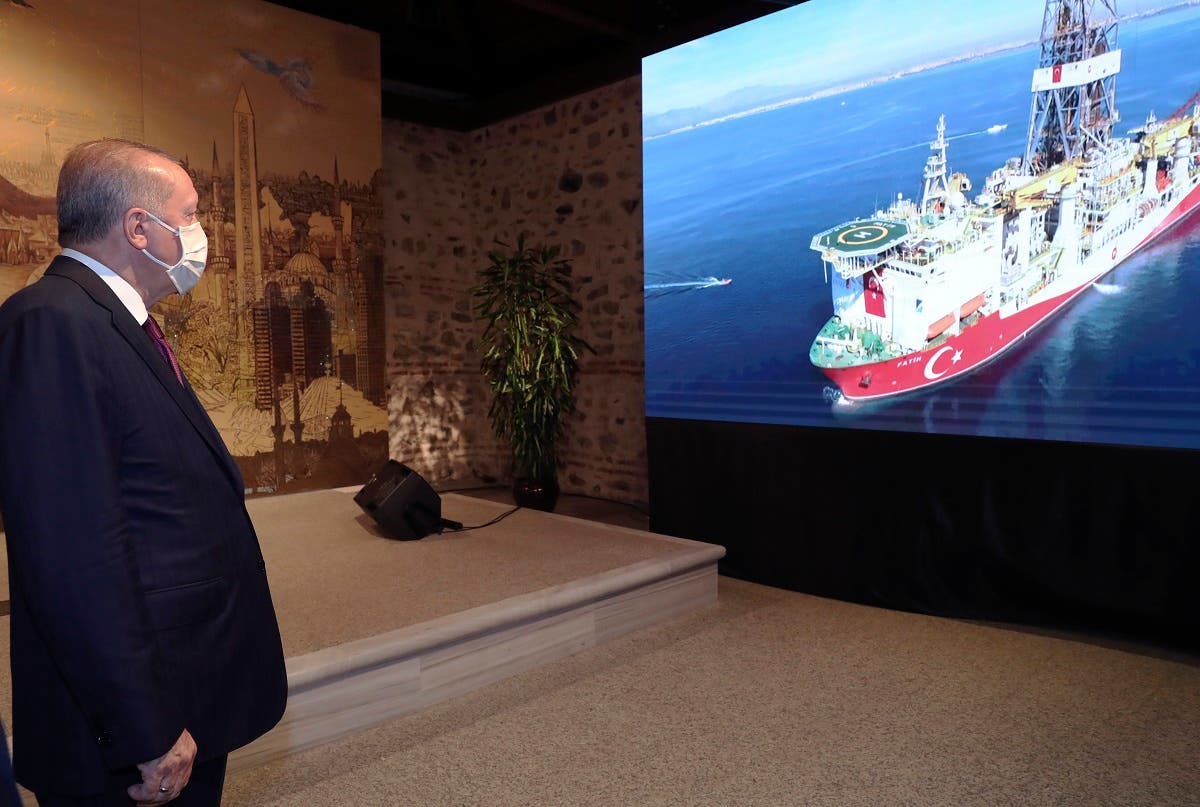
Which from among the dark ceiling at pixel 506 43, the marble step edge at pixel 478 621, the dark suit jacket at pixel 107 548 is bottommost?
the marble step edge at pixel 478 621

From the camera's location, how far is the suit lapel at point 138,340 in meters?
1.17

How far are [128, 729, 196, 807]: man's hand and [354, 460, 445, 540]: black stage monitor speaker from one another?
3020 millimetres

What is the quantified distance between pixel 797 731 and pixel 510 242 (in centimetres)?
499

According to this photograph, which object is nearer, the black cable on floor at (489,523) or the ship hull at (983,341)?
the ship hull at (983,341)

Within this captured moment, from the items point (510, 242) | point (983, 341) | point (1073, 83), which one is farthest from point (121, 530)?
point (510, 242)

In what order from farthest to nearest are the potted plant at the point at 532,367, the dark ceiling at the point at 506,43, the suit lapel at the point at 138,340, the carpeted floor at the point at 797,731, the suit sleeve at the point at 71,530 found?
1. the potted plant at the point at 532,367
2. the dark ceiling at the point at 506,43
3. the carpeted floor at the point at 797,731
4. the suit lapel at the point at 138,340
5. the suit sleeve at the point at 71,530

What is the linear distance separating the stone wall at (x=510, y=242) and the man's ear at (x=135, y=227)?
15.2ft

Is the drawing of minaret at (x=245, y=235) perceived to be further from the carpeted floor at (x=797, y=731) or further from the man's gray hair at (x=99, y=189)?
the man's gray hair at (x=99, y=189)

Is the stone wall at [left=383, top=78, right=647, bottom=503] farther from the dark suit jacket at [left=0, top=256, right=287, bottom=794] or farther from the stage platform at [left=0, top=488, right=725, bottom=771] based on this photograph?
the dark suit jacket at [left=0, top=256, right=287, bottom=794]

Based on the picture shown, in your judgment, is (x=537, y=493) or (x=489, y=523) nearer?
(x=489, y=523)

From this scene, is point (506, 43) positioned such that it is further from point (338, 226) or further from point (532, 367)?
point (532, 367)

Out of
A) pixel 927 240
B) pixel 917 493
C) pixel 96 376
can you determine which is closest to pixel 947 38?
pixel 927 240

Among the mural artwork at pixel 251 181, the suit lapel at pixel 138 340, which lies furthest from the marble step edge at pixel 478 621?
the mural artwork at pixel 251 181

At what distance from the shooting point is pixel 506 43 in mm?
6129
